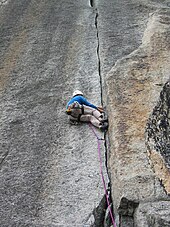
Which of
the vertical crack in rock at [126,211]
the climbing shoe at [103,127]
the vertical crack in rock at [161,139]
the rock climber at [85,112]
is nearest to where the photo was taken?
the vertical crack in rock at [126,211]

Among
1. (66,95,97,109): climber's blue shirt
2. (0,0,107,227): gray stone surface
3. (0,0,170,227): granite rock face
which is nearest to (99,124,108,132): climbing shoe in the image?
(0,0,170,227): granite rock face

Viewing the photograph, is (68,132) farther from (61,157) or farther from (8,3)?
(8,3)

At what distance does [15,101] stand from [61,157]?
2570 millimetres

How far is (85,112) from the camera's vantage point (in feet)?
29.0

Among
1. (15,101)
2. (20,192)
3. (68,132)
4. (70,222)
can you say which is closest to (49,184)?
(20,192)

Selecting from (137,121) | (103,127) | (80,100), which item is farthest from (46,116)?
(137,121)

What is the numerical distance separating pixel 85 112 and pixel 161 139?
2.67m

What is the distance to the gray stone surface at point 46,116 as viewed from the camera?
21.8 feet

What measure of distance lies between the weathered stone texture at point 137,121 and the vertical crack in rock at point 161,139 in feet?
0.09

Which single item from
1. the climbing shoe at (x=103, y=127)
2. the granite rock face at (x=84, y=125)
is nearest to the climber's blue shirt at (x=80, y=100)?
the granite rock face at (x=84, y=125)

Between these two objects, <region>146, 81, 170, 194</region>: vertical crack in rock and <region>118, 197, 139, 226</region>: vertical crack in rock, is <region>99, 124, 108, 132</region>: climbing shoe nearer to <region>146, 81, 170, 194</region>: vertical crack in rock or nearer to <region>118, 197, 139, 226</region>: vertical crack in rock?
<region>146, 81, 170, 194</region>: vertical crack in rock

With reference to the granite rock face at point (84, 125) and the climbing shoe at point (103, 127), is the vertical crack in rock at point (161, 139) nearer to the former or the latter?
the granite rock face at point (84, 125)

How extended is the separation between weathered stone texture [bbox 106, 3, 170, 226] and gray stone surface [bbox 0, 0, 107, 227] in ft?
1.90

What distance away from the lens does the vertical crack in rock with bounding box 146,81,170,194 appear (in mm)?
6121
